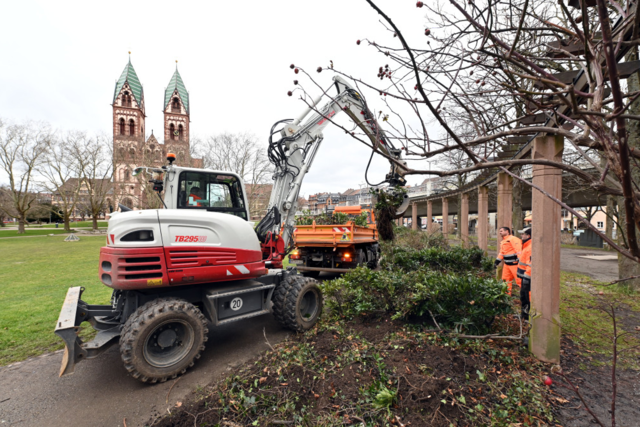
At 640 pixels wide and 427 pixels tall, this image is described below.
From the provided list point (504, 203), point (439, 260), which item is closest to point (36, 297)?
point (439, 260)

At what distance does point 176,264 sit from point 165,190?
4.98ft

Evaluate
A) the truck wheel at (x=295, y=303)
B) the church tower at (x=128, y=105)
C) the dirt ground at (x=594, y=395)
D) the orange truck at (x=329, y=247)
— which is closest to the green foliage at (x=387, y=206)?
the orange truck at (x=329, y=247)

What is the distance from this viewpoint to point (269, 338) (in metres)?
4.77

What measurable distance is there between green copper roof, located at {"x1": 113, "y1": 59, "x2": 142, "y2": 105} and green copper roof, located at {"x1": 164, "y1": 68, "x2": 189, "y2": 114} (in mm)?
4050

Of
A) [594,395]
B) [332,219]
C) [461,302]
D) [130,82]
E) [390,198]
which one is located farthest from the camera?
[130,82]

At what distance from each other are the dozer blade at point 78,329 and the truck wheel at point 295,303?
2.09m

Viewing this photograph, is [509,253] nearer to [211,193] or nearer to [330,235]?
[330,235]

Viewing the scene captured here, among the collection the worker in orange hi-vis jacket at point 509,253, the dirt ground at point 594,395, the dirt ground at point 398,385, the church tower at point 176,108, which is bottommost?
the dirt ground at point 594,395

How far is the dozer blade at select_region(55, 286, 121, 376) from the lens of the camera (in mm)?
3154

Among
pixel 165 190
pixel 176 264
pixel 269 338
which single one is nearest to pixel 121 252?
pixel 176 264

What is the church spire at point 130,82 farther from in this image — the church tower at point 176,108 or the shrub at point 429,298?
the shrub at point 429,298

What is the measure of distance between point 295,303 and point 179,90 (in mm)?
54837

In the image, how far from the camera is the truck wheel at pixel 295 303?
15.4 feet

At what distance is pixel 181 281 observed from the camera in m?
3.72
